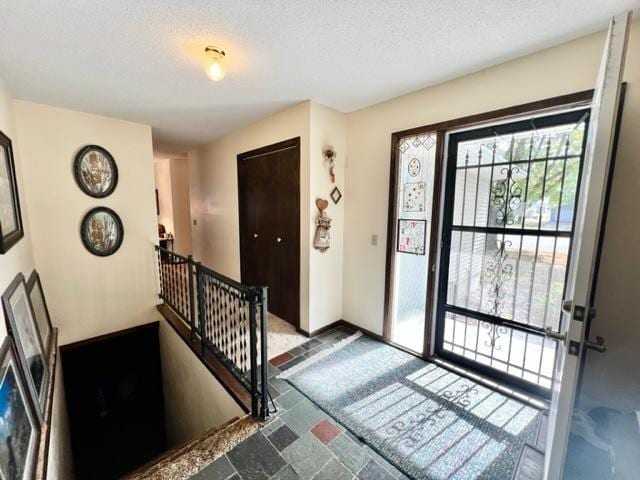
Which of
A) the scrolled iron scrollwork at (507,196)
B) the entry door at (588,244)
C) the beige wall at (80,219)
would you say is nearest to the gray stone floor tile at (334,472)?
the entry door at (588,244)

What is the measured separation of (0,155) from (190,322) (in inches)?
73.3

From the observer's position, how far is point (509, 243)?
200 centimetres

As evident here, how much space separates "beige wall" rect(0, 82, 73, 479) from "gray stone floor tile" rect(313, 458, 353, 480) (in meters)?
1.54

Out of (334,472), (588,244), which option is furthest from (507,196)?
(334,472)

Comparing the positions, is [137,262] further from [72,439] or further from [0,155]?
[72,439]

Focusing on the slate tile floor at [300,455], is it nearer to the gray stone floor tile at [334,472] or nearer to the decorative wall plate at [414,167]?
the gray stone floor tile at [334,472]

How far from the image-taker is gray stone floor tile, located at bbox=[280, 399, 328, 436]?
5.59 feet

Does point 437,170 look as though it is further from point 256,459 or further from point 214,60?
point 256,459

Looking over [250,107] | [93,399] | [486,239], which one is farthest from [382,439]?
[93,399]

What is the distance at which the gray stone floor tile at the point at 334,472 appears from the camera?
1.40 meters

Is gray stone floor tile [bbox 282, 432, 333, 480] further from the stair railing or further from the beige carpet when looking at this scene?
the beige carpet

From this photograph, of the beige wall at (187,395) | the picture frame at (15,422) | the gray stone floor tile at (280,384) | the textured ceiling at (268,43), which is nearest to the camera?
the picture frame at (15,422)

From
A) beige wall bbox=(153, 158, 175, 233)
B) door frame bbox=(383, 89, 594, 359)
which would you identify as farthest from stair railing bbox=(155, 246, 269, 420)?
beige wall bbox=(153, 158, 175, 233)

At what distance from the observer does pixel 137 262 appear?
328 centimetres
